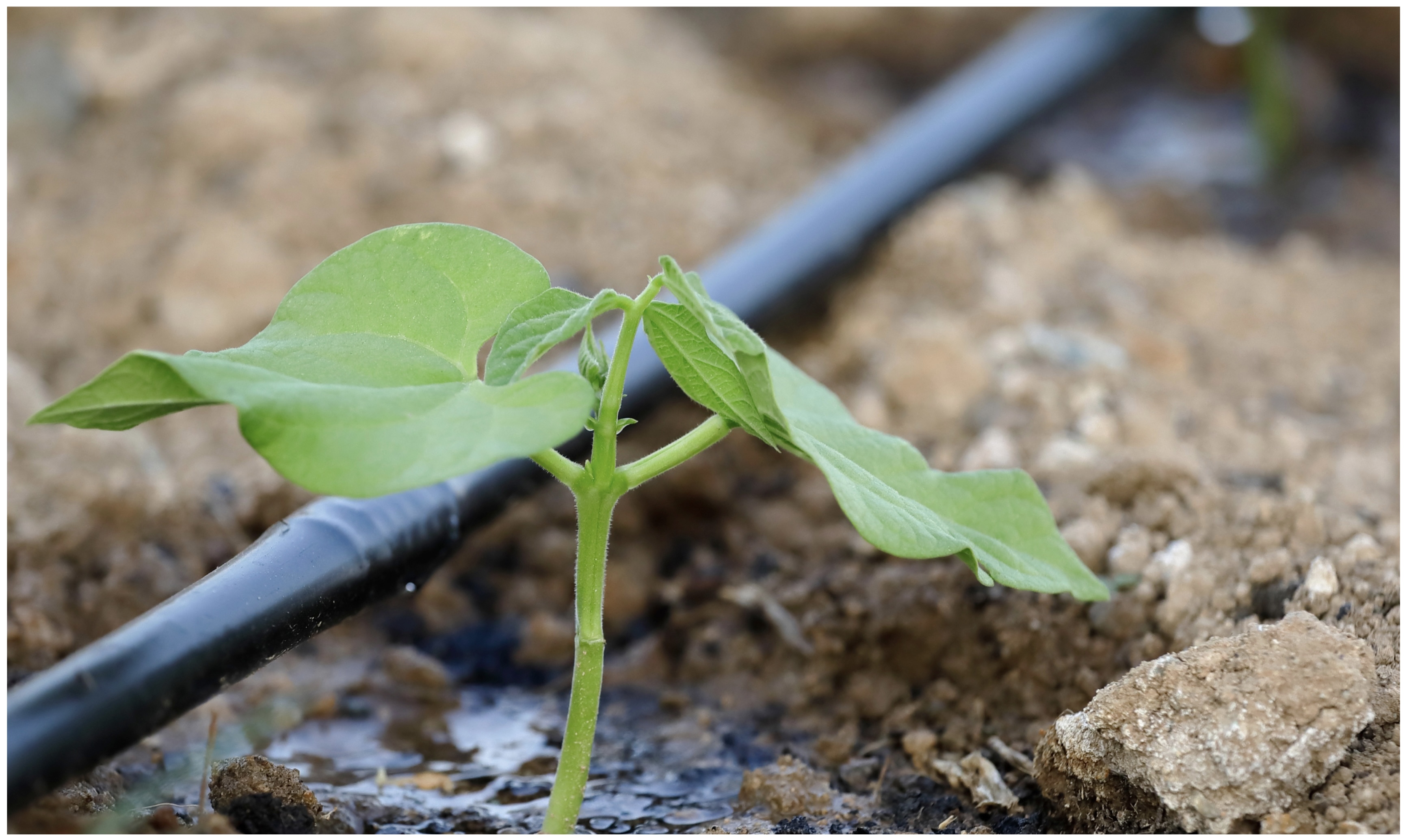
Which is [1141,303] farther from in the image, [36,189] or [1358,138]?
[36,189]

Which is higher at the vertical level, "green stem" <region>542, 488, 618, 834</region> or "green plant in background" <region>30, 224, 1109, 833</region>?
"green plant in background" <region>30, 224, 1109, 833</region>

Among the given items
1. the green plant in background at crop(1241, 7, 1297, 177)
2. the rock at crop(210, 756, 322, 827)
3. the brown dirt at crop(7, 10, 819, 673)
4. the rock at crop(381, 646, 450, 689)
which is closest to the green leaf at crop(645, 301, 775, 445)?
the rock at crop(210, 756, 322, 827)

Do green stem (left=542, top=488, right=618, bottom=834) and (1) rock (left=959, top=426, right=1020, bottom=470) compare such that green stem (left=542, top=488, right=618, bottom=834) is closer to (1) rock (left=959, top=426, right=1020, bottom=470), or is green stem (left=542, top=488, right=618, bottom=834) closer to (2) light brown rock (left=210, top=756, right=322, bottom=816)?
(2) light brown rock (left=210, top=756, right=322, bottom=816)

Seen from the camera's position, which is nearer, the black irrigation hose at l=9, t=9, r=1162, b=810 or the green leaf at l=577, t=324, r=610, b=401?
the black irrigation hose at l=9, t=9, r=1162, b=810

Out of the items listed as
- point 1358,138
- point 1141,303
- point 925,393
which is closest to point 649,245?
point 925,393

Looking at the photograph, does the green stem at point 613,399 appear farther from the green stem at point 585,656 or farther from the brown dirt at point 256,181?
the brown dirt at point 256,181

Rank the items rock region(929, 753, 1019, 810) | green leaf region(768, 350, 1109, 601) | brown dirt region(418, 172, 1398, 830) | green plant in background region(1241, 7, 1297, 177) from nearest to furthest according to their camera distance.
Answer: green leaf region(768, 350, 1109, 601) < rock region(929, 753, 1019, 810) < brown dirt region(418, 172, 1398, 830) < green plant in background region(1241, 7, 1297, 177)

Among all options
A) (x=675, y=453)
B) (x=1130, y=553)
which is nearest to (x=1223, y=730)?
(x=1130, y=553)
